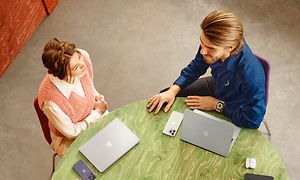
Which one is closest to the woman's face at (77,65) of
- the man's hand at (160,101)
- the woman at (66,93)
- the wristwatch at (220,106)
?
the woman at (66,93)

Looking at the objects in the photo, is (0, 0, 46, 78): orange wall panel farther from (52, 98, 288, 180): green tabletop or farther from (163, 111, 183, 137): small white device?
(163, 111, 183, 137): small white device

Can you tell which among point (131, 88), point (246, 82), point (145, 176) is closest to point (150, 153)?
point (145, 176)

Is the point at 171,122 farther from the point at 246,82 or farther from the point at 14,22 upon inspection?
the point at 14,22

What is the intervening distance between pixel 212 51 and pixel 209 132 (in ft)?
1.35

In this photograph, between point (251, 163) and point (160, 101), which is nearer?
point (251, 163)

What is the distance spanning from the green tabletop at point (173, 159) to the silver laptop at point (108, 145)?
0.08 ft

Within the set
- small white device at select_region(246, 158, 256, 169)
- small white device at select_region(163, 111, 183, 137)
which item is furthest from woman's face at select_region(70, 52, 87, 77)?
small white device at select_region(246, 158, 256, 169)

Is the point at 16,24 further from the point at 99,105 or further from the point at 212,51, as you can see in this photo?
the point at 212,51

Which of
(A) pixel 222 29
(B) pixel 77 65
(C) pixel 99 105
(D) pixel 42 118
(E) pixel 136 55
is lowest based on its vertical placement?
(E) pixel 136 55

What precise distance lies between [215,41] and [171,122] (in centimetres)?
49

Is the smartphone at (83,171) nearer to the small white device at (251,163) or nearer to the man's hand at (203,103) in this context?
the man's hand at (203,103)

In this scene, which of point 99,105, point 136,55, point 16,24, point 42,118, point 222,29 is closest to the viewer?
point 222,29

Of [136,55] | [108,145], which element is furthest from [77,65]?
[136,55]

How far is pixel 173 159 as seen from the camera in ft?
7.79
